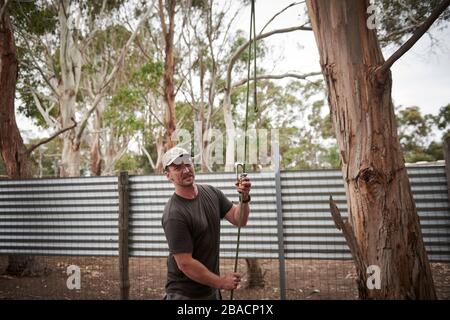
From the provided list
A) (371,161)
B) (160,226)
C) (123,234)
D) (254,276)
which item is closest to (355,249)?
(371,161)

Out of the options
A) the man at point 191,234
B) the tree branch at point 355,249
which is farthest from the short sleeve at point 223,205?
the tree branch at point 355,249

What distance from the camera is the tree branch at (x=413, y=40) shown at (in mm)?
1730

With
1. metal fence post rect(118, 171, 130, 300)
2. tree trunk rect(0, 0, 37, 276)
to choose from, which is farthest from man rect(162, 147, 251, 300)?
tree trunk rect(0, 0, 37, 276)

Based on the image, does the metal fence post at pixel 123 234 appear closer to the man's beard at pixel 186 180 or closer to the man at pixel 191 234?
the man at pixel 191 234

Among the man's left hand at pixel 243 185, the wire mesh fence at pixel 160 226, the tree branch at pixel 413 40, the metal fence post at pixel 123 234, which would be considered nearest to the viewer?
the tree branch at pixel 413 40

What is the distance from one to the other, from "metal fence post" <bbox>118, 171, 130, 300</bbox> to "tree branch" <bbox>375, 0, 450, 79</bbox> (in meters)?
2.53

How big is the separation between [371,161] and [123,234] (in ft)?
8.00

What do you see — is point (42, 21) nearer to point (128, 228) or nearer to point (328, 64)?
point (128, 228)

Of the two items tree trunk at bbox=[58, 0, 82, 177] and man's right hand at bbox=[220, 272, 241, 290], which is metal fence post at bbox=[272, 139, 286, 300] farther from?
tree trunk at bbox=[58, 0, 82, 177]

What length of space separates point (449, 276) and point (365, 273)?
3460mm

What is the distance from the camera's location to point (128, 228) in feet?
11.4

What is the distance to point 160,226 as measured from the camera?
3447 millimetres

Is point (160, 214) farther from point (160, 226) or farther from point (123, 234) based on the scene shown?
point (123, 234)

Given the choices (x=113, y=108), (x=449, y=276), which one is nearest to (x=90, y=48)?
(x=113, y=108)
